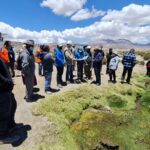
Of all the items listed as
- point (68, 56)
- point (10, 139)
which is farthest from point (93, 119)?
point (68, 56)

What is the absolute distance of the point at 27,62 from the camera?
1229cm

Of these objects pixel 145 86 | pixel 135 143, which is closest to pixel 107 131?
pixel 135 143

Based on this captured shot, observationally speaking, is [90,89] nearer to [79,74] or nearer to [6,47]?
[79,74]

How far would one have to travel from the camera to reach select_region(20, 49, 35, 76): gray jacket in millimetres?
12258

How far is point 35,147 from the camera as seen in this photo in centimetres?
891

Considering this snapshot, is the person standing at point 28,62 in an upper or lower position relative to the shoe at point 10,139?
upper

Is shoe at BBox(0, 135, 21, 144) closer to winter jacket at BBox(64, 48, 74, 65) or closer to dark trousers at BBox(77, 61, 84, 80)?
winter jacket at BBox(64, 48, 74, 65)

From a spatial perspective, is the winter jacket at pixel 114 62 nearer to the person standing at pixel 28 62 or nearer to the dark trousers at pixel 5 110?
the person standing at pixel 28 62

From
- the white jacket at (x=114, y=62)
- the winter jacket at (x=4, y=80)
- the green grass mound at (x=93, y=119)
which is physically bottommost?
the green grass mound at (x=93, y=119)

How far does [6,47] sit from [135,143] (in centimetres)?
995

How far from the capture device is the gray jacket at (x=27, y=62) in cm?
1226

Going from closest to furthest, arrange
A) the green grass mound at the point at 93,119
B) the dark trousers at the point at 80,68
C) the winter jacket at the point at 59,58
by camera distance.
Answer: the green grass mound at the point at 93,119 → the winter jacket at the point at 59,58 → the dark trousers at the point at 80,68

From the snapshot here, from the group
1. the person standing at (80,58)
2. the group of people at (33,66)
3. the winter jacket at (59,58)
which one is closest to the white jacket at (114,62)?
the group of people at (33,66)

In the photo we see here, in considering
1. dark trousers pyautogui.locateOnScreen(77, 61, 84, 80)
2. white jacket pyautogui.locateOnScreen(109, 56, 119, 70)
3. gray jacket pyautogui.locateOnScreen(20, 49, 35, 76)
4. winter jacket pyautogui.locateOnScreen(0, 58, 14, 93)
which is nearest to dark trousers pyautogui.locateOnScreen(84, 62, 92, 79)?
dark trousers pyautogui.locateOnScreen(77, 61, 84, 80)
